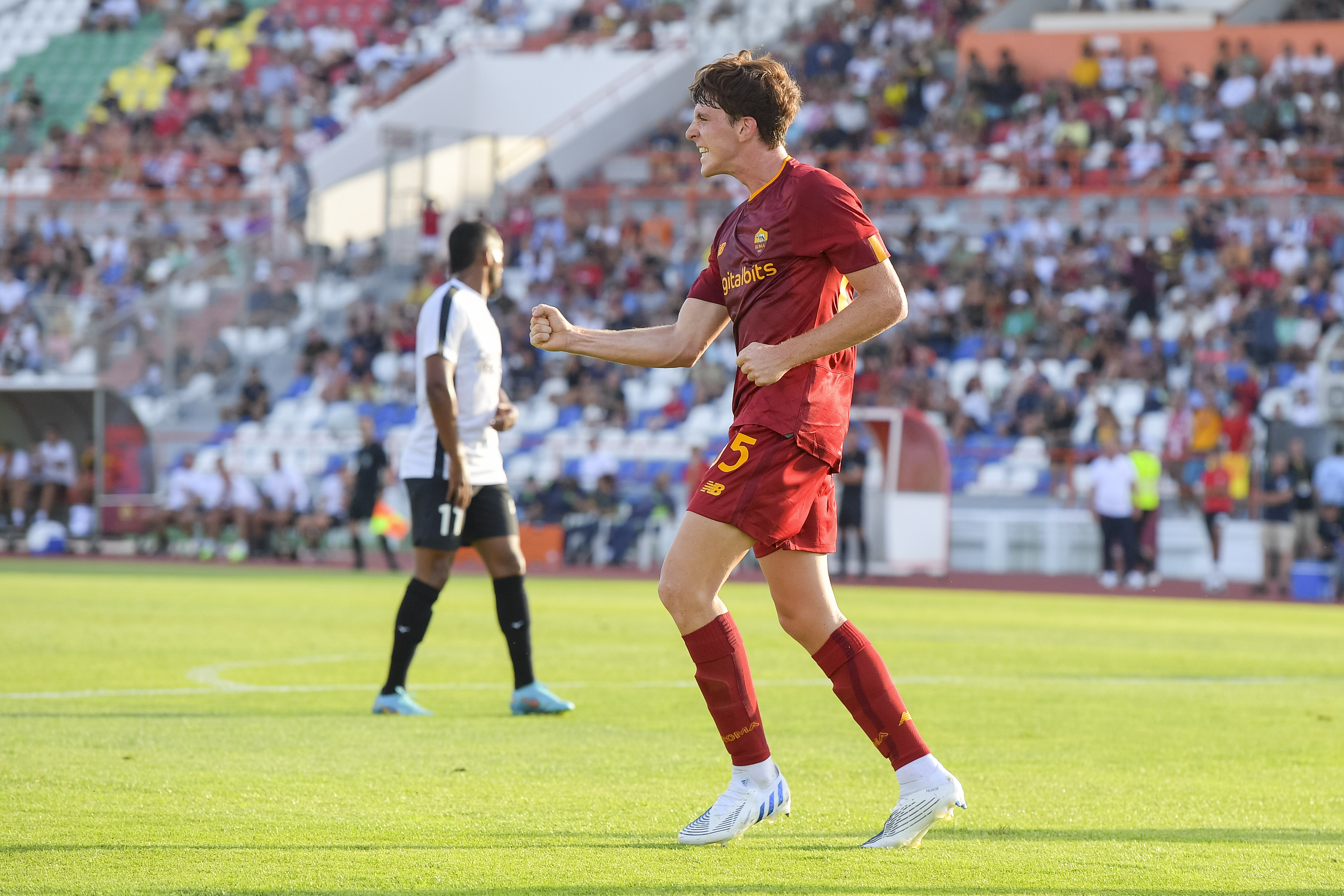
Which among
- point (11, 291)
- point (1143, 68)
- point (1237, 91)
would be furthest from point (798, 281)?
point (11, 291)

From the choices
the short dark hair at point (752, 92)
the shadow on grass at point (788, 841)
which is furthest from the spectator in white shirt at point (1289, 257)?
the short dark hair at point (752, 92)

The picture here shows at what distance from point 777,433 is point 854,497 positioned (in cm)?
1847

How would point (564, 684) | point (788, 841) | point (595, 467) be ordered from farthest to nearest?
1. point (595, 467)
2. point (564, 684)
3. point (788, 841)

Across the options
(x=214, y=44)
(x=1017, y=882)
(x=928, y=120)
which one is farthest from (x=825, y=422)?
(x=214, y=44)

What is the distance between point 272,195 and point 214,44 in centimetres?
794

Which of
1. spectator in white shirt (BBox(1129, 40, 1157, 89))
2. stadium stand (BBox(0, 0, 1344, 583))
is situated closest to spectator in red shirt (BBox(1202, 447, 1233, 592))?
stadium stand (BBox(0, 0, 1344, 583))

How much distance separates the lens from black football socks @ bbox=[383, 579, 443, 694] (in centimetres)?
843

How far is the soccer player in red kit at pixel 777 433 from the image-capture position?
5098 millimetres

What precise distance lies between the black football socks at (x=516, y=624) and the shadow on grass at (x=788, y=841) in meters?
3.19

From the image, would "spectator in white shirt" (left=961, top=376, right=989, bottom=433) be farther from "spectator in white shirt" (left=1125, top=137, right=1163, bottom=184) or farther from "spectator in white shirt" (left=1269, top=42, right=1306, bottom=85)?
"spectator in white shirt" (left=1269, top=42, right=1306, bottom=85)

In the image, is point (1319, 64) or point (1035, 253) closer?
point (1035, 253)

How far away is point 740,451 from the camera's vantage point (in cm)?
515

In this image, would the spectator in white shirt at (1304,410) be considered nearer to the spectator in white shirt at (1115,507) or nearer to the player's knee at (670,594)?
the spectator in white shirt at (1115,507)

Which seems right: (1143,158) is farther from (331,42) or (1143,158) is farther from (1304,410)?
(331,42)
